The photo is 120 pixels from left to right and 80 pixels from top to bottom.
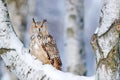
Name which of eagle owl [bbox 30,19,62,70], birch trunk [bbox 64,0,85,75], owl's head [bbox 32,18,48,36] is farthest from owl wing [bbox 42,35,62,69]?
birch trunk [bbox 64,0,85,75]

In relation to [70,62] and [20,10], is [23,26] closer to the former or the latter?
[20,10]

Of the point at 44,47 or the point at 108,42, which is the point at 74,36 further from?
the point at 108,42

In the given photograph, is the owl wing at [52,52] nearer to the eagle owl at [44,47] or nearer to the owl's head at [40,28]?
the eagle owl at [44,47]

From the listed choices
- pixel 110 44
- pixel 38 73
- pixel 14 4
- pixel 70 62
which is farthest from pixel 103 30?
pixel 14 4

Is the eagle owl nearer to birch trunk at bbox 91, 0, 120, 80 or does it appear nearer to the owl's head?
the owl's head

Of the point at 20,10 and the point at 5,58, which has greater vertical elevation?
the point at 5,58

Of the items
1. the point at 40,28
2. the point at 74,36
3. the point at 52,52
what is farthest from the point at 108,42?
the point at 74,36

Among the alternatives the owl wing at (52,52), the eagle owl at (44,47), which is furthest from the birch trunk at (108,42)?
the owl wing at (52,52)
